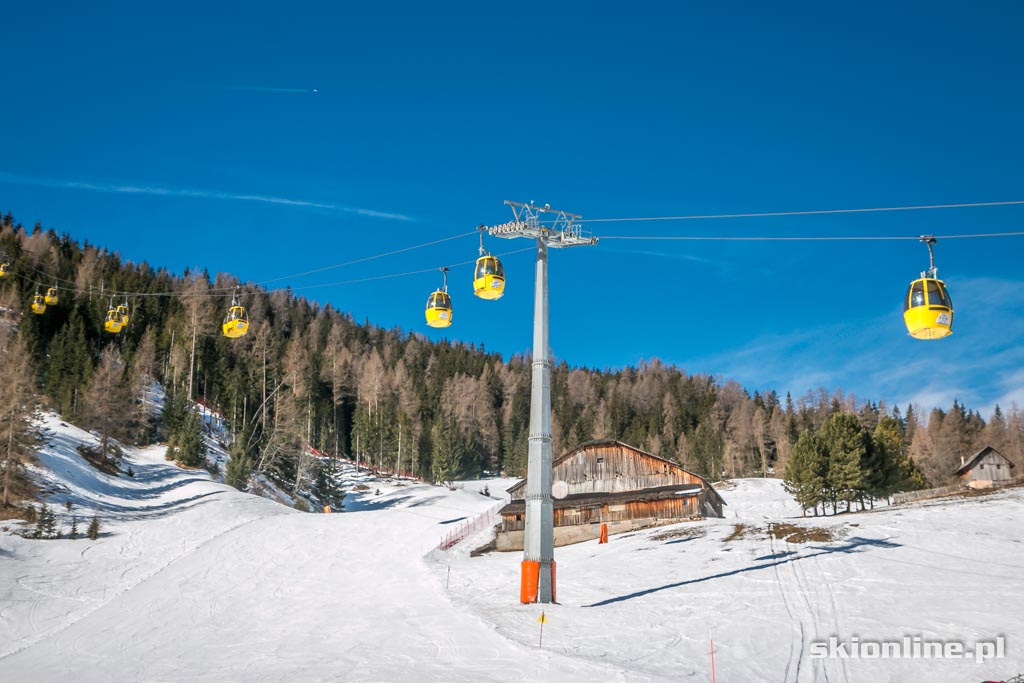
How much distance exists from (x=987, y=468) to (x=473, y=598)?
219ft

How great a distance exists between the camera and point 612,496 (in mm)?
53156

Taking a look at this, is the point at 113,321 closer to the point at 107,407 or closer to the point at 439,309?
the point at 439,309

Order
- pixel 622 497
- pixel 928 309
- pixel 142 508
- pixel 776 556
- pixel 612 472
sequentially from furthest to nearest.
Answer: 1. pixel 612 472
2. pixel 622 497
3. pixel 142 508
4. pixel 776 556
5. pixel 928 309

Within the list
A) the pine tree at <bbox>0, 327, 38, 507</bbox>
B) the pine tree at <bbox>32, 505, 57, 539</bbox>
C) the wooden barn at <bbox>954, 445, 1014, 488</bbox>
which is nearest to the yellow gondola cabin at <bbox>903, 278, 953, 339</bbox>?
the pine tree at <bbox>32, 505, 57, 539</bbox>

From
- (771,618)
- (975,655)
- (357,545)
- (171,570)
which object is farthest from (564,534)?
(975,655)

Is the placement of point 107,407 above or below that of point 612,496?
above

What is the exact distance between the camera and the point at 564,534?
159 ft

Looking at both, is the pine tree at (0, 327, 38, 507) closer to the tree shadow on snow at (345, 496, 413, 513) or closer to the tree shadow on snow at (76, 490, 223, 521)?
the tree shadow on snow at (76, 490, 223, 521)

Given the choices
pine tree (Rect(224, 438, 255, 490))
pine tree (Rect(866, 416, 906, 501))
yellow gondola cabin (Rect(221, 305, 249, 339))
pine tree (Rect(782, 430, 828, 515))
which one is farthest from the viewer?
pine tree (Rect(782, 430, 828, 515))

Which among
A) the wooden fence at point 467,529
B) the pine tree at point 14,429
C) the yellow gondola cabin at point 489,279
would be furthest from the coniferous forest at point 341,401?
the yellow gondola cabin at point 489,279

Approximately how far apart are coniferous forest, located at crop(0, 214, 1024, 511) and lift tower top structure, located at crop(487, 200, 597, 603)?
2655 centimetres

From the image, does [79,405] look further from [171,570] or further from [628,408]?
[628,408]

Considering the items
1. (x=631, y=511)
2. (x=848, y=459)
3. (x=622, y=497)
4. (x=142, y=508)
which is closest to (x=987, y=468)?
(x=848, y=459)

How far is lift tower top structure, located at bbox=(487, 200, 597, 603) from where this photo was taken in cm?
2294
